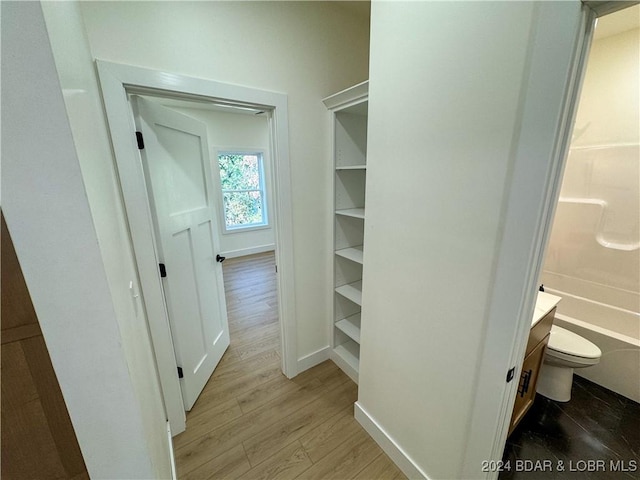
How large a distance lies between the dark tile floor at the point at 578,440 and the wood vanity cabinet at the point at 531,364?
0.18m

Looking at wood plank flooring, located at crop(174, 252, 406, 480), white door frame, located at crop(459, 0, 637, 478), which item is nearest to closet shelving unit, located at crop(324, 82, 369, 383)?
wood plank flooring, located at crop(174, 252, 406, 480)

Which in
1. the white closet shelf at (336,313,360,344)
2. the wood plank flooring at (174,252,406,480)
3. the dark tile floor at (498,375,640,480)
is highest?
the white closet shelf at (336,313,360,344)

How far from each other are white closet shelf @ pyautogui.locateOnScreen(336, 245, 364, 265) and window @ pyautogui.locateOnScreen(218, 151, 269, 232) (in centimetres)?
349

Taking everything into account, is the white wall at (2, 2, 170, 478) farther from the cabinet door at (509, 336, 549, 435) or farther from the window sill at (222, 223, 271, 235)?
the window sill at (222, 223, 271, 235)

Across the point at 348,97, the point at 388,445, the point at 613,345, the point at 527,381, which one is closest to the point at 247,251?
the point at 348,97

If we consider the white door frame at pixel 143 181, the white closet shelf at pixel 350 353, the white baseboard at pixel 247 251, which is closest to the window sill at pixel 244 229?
the white baseboard at pixel 247 251

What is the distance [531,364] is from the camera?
4.75ft

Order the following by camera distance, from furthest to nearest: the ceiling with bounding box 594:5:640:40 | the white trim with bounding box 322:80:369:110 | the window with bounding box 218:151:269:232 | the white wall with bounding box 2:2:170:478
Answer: the window with bounding box 218:151:269:232 < the ceiling with bounding box 594:5:640:40 < the white trim with bounding box 322:80:369:110 < the white wall with bounding box 2:2:170:478

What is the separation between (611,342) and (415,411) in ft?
5.95

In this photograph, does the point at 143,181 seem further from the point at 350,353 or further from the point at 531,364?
the point at 531,364

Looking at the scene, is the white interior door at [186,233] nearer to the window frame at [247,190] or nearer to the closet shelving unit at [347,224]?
the closet shelving unit at [347,224]

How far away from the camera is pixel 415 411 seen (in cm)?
129

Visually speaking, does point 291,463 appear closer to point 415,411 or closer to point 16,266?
point 415,411

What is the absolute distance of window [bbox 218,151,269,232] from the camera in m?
4.88
